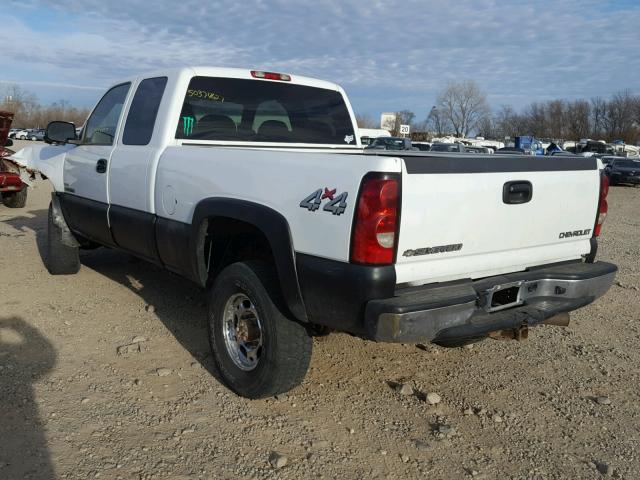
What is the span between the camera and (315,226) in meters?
2.92

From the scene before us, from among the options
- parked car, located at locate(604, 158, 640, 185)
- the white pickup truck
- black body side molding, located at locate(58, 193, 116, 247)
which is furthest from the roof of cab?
parked car, located at locate(604, 158, 640, 185)

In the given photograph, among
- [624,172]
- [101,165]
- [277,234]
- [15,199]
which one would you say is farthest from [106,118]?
[624,172]

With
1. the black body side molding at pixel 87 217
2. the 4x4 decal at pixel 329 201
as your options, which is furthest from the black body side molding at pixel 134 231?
the 4x4 decal at pixel 329 201

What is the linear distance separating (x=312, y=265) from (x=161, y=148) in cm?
186

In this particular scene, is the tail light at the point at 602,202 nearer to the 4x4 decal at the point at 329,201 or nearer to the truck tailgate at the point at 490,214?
the truck tailgate at the point at 490,214

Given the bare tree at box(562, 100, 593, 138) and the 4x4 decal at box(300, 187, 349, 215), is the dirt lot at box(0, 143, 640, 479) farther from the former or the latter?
the bare tree at box(562, 100, 593, 138)

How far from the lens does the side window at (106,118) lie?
16.7ft

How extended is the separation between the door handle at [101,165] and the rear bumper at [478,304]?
313 cm

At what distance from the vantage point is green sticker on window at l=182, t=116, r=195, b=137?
4319 millimetres

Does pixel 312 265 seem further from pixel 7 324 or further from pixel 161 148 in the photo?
pixel 7 324

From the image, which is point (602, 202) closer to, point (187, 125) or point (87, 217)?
point (187, 125)

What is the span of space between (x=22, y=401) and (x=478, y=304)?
8.92ft

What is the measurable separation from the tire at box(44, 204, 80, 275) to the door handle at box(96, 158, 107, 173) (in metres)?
1.31

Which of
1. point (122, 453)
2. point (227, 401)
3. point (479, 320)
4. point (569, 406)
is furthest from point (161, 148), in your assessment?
point (569, 406)
